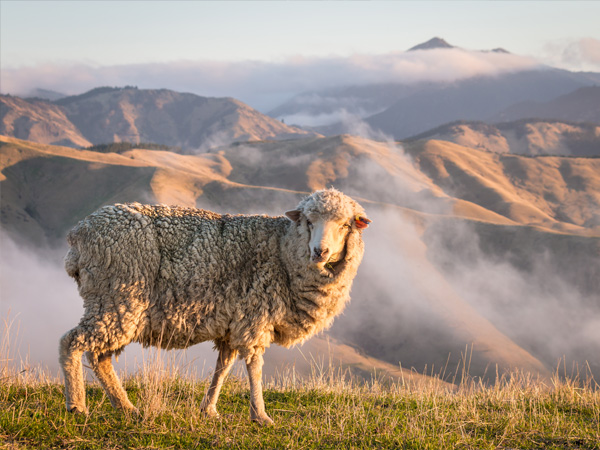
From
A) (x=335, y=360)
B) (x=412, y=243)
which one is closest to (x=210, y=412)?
(x=335, y=360)

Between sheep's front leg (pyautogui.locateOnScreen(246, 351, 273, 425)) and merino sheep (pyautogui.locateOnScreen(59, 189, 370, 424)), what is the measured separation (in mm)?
12

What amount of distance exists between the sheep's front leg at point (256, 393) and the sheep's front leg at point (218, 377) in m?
0.43

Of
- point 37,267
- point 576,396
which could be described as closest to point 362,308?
point 37,267

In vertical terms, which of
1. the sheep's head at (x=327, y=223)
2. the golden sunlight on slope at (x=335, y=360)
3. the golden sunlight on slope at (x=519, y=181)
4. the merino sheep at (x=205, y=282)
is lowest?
the golden sunlight on slope at (x=335, y=360)

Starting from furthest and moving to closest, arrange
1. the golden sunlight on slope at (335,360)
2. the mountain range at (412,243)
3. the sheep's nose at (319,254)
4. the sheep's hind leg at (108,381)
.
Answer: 1. the mountain range at (412,243)
2. the golden sunlight on slope at (335,360)
3. the sheep's nose at (319,254)
4. the sheep's hind leg at (108,381)

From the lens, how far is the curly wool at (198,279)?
258 inches

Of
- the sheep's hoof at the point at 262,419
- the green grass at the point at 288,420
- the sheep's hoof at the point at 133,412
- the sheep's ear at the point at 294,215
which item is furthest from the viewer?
the sheep's ear at the point at 294,215

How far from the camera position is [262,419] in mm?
6551

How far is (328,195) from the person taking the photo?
7.14 m

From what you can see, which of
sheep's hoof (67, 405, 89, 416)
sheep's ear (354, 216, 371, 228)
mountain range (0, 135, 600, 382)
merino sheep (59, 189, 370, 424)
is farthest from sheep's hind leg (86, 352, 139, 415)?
mountain range (0, 135, 600, 382)

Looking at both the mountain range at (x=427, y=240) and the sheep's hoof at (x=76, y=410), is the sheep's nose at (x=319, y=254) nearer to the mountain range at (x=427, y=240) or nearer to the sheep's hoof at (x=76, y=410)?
the sheep's hoof at (x=76, y=410)

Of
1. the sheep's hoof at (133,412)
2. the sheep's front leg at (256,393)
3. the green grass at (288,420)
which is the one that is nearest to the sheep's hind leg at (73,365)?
the green grass at (288,420)

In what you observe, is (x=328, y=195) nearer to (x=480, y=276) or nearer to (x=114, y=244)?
(x=114, y=244)

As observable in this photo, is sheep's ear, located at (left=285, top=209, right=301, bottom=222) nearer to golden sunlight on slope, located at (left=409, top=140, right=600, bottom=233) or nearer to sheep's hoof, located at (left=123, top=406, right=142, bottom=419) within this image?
sheep's hoof, located at (left=123, top=406, right=142, bottom=419)
